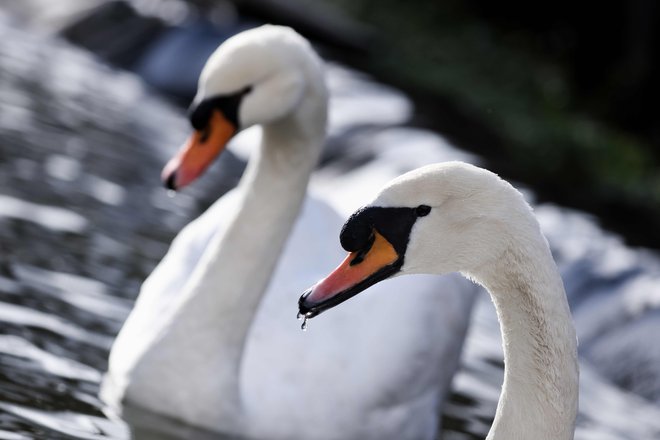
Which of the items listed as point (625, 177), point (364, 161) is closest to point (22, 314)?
point (364, 161)

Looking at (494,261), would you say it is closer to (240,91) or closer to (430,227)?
(430,227)

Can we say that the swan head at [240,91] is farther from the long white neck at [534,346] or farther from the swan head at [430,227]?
the long white neck at [534,346]

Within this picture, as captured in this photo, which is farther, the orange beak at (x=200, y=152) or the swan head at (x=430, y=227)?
the orange beak at (x=200, y=152)

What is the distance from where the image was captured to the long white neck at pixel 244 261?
5.92 meters

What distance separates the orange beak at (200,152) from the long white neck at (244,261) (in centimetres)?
29

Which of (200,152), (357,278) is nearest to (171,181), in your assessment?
(200,152)

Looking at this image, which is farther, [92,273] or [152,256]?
[152,256]

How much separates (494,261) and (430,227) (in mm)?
184

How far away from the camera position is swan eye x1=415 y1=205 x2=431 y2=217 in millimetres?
3723

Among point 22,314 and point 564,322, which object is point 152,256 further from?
point 564,322

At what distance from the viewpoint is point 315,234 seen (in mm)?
6930

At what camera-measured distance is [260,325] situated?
247 inches

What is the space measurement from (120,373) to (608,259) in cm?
489

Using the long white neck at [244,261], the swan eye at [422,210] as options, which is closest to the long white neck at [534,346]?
the swan eye at [422,210]
